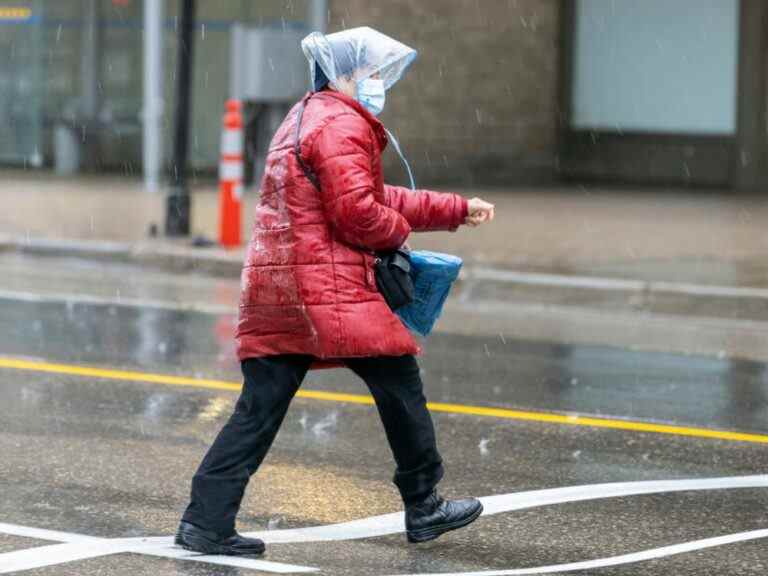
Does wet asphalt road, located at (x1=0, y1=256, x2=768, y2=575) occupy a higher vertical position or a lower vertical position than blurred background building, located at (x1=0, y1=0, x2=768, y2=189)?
lower

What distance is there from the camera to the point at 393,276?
5.65 metres

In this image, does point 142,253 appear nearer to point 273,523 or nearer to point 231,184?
point 231,184

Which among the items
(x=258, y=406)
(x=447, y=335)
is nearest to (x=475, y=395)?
(x=447, y=335)

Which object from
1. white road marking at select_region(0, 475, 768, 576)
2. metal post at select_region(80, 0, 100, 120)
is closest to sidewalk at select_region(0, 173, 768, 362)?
metal post at select_region(80, 0, 100, 120)

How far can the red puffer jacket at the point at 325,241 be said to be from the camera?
217 inches

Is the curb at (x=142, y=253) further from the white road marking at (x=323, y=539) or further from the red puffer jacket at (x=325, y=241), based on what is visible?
the red puffer jacket at (x=325, y=241)

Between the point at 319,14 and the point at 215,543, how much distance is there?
15.6m

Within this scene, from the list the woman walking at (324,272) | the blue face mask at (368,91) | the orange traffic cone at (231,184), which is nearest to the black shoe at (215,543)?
the woman walking at (324,272)

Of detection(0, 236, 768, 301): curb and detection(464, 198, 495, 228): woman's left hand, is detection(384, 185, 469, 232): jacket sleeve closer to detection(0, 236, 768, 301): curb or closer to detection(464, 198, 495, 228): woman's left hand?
detection(464, 198, 495, 228): woman's left hand

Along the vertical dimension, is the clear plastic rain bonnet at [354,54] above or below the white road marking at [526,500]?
above

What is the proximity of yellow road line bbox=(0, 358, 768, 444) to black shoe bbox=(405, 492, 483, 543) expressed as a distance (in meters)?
2.24

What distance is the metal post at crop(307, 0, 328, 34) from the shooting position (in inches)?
816

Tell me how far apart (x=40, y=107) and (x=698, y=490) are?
1734 cm

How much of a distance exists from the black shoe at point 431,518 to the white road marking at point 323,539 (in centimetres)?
19
